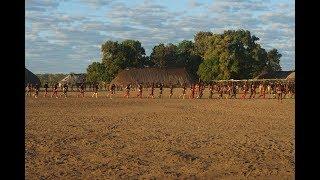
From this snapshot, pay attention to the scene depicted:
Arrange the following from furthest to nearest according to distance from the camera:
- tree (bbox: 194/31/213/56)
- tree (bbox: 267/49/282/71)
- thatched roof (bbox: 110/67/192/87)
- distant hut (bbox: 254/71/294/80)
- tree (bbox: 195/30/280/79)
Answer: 1. tree (bbox: 267/49/282/71)
2. tree (bbox: 194/31/213/56)
3. distant hut (bbox: 254/71/294/80)
4. thatched roof (bbox: 110/67/192/87)
5. tree (bbox: 195/30/280/79)

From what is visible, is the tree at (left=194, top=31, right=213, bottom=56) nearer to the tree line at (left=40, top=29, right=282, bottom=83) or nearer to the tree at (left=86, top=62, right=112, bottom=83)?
the tree line at (left=40, top=29, right=282, bottom=83)

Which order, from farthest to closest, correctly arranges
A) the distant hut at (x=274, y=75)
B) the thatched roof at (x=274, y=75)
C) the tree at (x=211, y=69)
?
the thatched roof at (x=274, y=75), the distant hut at (x=274, y=75), the tree at (x=211, y=69)

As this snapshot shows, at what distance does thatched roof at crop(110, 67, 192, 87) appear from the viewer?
87938mm

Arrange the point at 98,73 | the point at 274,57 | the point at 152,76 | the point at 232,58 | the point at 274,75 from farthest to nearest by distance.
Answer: the point at 274,57, the point at 98,73, the point at 274,75, the point at 152,76, the point at 232,58

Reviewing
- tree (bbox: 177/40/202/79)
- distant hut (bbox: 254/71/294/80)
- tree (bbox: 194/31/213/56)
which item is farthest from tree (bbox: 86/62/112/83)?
distant hut (bbox: 254/71/294/80)

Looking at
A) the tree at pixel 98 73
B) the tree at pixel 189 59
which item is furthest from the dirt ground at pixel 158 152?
the tree at pixel 98 73

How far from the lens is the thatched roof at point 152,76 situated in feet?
289

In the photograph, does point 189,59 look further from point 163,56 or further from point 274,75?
point 274,75

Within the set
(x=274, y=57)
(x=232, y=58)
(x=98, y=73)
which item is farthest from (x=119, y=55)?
(x=274, y=57)

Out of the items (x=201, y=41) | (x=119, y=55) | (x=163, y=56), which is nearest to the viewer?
(x=119, y=55)

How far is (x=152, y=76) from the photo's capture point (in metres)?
89.8

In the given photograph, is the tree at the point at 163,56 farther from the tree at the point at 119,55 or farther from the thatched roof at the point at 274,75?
the thatched roof at the point at 274,75
